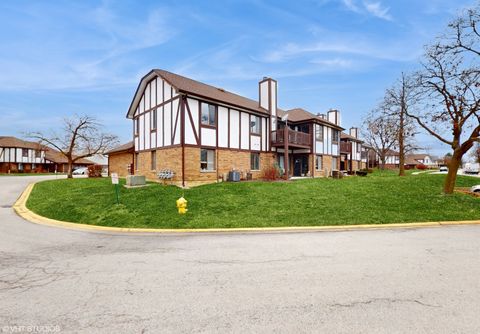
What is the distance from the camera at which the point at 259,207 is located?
38.1 feet

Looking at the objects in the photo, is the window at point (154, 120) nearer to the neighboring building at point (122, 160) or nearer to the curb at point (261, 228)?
the neighboring building at point (122, 160)

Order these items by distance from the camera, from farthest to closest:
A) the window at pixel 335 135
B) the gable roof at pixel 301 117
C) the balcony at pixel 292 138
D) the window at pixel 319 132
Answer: the window at pixel 335 135, the window at pixel 319 132, the gable roof at pixel 301 117, the balcony at pixel 292 138

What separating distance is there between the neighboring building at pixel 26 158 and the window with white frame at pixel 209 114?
46.2 metres

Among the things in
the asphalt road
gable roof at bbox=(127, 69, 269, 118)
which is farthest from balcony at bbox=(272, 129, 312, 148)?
the asphalt road

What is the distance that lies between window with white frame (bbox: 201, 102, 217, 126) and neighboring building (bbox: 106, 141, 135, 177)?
33.0 ft

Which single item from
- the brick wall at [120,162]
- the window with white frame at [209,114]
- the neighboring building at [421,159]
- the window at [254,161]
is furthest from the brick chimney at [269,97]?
the neighboring building at [421,159]

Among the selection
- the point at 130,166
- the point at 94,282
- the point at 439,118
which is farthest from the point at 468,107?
the point at 130,166

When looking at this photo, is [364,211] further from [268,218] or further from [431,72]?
[431,72]

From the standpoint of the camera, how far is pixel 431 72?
46.5ft

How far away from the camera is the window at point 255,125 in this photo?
22031mm

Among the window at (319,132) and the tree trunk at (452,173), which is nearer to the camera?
the tree trunk at (452,173)

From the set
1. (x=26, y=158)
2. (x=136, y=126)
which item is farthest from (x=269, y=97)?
(x=26, y=158)

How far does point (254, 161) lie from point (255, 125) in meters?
3.25

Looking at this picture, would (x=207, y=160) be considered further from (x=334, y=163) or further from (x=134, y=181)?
(x=334, y=163)
